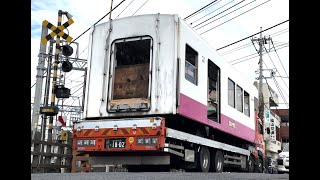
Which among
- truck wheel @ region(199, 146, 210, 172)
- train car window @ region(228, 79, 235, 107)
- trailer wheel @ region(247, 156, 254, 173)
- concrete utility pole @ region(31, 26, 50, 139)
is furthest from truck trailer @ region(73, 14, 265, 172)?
concrete utility pole @ region(31, 26, 50, 139)

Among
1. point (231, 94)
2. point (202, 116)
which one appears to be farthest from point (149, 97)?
point (231, 94)

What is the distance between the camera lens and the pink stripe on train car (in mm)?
8492

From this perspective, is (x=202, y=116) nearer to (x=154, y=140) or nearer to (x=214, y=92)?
(x=214, y=92)

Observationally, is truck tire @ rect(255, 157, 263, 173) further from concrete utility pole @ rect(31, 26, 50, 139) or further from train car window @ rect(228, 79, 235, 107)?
concrete utility pole @ rect(31, 26, 50, 139)

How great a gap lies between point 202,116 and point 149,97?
1629mm

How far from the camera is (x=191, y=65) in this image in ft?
29.8

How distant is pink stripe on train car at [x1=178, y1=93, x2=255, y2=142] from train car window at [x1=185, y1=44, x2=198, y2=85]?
1.69 ft

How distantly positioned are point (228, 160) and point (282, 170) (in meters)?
6.34

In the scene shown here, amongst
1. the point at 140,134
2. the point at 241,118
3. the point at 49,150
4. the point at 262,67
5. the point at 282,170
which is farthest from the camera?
the point at 262,67

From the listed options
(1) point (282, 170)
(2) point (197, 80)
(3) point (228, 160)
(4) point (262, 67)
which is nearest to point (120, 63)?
(2) point (197, 80)

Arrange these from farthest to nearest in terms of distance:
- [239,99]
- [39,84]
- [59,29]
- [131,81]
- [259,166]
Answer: [259,166] < [39,84] < [59,29] < [239,99] < [131,81]

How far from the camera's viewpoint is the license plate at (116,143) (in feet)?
27.3
